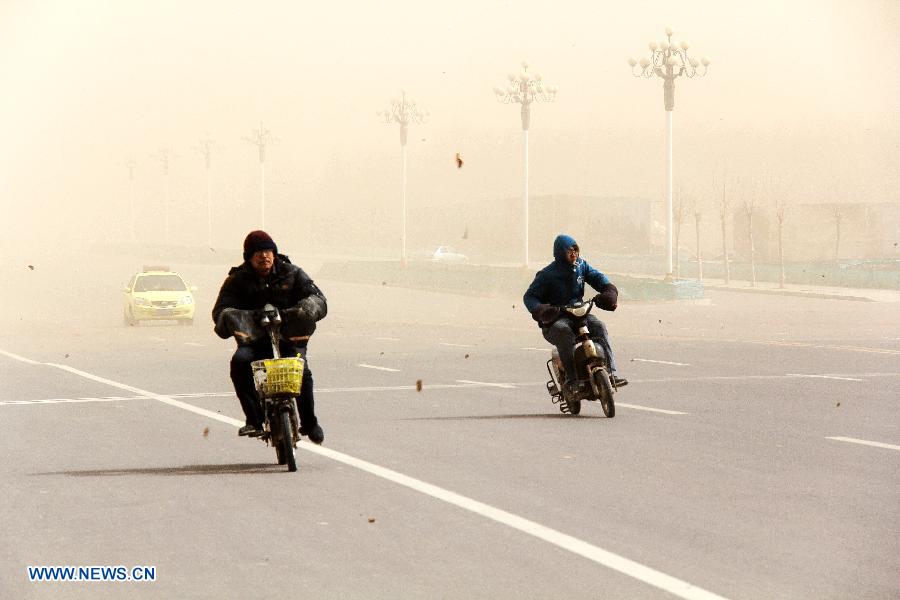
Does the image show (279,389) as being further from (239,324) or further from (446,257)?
(446,257)

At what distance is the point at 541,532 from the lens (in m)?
8.52

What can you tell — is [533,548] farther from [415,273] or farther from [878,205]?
[878,205]

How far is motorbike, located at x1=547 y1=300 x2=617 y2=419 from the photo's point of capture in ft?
50.3

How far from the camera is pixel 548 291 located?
1580 centimetres

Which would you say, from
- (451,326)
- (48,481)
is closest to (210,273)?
(451,326)

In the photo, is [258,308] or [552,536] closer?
[552,536]

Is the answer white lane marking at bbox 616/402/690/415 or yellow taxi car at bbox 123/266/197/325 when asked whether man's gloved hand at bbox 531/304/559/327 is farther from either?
yellow taxi car at bbox 123/266/197/325

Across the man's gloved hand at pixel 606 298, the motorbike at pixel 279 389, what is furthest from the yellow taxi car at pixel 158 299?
the motorbike at pixel 279 389

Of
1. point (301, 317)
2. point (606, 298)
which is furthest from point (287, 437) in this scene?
point (606, 298)

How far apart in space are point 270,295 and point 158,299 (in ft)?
104

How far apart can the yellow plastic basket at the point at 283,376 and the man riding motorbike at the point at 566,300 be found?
4.57m

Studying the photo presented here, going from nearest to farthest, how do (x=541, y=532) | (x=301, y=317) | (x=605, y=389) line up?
(x=541, y=532), (x=301, y=317), (x=605, y=389)

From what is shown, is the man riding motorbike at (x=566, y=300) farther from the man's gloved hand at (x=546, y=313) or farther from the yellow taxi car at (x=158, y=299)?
the yellow taxi car at (x=158, y=299)

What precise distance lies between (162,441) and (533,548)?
6.32m
